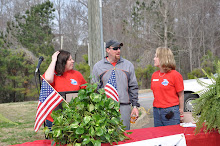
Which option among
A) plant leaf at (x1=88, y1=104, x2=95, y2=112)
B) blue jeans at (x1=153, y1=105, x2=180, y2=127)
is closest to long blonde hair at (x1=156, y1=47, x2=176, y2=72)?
blue jeans at (x1=153, y1=105, x2=180, y2=127)

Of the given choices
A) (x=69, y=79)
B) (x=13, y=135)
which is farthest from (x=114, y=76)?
(x=13, y=135)

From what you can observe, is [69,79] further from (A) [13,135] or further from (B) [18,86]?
(B) [18,86]

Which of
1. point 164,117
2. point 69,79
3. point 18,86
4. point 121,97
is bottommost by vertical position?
point 18,86

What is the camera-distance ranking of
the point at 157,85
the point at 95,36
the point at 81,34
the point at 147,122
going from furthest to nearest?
the point at 81,34 → the point at 147,122 → the point at 95,36 → the point at 157,85

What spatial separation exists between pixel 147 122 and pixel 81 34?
87.4 feet

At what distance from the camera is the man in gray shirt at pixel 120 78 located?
12.9 feet

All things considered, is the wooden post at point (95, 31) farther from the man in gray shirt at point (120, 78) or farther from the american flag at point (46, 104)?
the american flag at point (46, 104)

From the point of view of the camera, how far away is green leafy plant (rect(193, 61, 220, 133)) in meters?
2.78

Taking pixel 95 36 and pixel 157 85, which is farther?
pixel 95 36

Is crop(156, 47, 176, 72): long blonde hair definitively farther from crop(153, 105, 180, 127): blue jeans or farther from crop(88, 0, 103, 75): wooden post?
crop(88, 0, 103, 75): wooden post

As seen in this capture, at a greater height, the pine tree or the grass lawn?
the pine tree

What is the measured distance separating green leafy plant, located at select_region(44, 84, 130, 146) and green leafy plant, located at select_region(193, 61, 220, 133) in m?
0.84

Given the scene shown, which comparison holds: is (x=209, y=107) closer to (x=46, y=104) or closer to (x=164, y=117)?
(x=164, y=117)

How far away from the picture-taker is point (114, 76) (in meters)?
3.90
